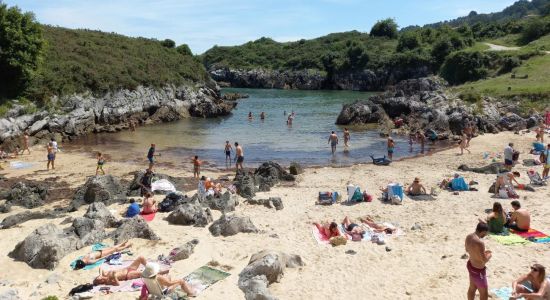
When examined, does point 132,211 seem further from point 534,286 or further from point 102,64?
point 102,64

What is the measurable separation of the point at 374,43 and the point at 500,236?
125 metres

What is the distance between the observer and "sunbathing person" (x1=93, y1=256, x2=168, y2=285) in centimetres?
1101

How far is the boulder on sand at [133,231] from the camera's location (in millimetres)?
14070

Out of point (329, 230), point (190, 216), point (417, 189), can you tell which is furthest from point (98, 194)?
point (417, 189)

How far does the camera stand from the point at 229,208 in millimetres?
17188

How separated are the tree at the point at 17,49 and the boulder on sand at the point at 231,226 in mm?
30206

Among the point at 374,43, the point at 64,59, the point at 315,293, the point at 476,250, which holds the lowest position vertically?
the point at 315,293

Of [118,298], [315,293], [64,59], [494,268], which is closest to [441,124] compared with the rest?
[494,268]

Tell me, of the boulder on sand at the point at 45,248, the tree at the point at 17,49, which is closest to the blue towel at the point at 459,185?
the boulder on sand at the point at 45,248

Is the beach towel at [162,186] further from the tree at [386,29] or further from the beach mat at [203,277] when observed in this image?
the tree at [386,29]

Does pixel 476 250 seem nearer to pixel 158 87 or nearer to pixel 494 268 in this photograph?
pixel 494 268

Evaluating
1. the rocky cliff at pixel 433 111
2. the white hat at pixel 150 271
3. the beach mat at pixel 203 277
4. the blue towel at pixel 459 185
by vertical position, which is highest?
the rocky cliff at pixel 433 111

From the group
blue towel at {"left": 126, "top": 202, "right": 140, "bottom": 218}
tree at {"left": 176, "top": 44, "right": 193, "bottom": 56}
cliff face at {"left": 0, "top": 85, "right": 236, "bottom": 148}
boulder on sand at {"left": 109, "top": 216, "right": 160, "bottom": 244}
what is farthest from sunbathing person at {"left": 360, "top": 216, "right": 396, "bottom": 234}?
tree at {"left": 176, "top": 44, "right": 193, "bottom": 56}

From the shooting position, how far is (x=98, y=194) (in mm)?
18547
